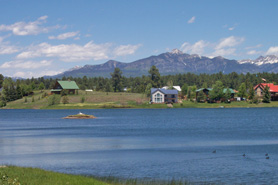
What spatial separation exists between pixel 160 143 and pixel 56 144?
16.4 metres

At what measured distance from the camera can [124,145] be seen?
Result: 58.2 meters

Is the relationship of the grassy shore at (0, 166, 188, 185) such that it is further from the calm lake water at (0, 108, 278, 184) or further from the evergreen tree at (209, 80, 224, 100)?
the evergreen tree at (209, 80, 224, 100)

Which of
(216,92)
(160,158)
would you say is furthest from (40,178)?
(216,92)

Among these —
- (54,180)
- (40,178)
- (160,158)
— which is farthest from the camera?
(160,158)

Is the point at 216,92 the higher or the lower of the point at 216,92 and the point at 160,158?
the higher

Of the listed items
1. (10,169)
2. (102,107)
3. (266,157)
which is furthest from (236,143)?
(102,107)

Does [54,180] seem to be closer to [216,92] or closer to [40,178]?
[40,178]

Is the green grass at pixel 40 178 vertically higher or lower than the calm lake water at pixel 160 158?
higher

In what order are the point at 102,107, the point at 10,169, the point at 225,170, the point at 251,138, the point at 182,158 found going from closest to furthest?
the point at 10,169 < the point at 225,170 < the point at 182,158 < the point at 251,138 < the point at 102,107

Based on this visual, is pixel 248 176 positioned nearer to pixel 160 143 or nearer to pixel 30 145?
pixel 160 143

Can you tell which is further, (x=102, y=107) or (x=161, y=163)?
(x=102, y=107)

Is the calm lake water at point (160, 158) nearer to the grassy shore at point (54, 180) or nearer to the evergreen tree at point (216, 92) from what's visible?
the grassy shore at point (54, 180)

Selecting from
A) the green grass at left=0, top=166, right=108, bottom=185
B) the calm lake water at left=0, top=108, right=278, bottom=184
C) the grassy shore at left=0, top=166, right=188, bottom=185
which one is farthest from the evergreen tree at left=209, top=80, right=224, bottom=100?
the green grass at left=0, top=166, right=108, bottom=185

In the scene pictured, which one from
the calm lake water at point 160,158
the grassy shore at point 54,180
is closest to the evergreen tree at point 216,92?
the calm lake water at point 160,158
